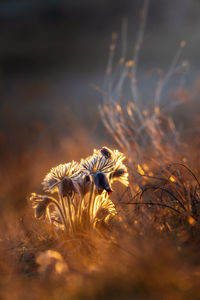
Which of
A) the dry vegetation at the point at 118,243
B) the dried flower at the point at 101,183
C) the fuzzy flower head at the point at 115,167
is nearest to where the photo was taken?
the dry vegetation at the point at 118,243

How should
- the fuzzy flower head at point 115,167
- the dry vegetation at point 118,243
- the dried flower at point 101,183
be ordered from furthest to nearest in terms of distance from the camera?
the fuzzy flower head at point 115,167
the dried flower at point 101,183
the dry vegetation at point 118,243

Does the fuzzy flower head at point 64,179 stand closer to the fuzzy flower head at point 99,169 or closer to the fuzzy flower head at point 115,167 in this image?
the fuzzy flower head at point 99,169

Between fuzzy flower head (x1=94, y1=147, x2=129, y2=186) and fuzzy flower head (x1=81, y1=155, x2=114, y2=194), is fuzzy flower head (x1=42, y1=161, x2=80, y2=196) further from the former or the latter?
fuzzy flower head (x1=94, y1=147, x2=129, y2=186)

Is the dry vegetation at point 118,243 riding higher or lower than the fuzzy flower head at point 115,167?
lower

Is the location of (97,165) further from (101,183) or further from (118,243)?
(118,243)

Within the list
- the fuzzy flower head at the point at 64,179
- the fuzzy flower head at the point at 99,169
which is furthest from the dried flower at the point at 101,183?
the fuzzy flower head at the point at 64,179

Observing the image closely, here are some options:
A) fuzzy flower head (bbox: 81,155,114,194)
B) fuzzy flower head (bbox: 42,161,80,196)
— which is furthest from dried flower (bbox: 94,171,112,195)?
fuzzy flower head (bbox: 42,161,80,196)

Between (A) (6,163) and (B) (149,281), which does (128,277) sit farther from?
(A) (6,163)

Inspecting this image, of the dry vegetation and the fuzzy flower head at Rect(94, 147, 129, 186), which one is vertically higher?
the fuzzy flower head at Rect(94, 147, 129, 186)

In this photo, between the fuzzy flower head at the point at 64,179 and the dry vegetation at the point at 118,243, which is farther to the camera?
the fuzzy flower head at the point at 64,179
